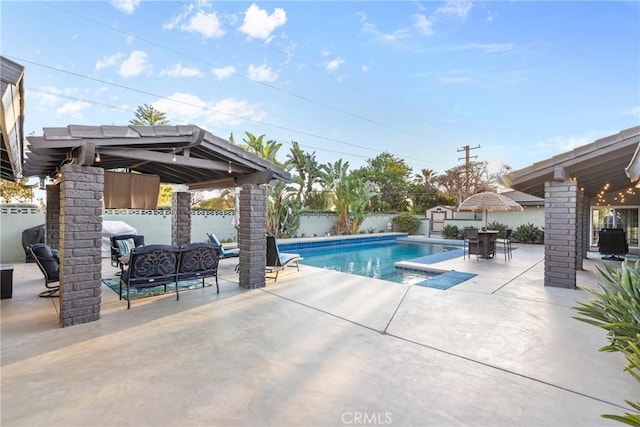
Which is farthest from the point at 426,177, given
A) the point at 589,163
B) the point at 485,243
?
the point at 589,163

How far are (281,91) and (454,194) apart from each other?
20217 mm

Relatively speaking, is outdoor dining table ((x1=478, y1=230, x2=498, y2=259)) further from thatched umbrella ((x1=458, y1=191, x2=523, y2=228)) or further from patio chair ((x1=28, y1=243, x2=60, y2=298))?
patio chair ((x1=28, y1=243, x2=60, y2=298))

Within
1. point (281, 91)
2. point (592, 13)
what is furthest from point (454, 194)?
point (592, 13)

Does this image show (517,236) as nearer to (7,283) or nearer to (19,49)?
(7,283)

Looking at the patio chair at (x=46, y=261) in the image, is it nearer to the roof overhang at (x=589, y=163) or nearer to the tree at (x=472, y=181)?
the roof overhang at (x=589, y=163)

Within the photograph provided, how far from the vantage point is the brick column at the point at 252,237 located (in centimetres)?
661

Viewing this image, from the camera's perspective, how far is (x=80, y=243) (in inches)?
179

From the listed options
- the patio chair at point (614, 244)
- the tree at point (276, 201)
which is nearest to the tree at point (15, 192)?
the tree at point (276, 201)

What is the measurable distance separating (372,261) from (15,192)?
18866mm

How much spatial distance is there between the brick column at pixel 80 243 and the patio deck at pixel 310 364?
31 cm

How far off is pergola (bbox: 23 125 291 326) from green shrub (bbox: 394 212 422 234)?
17.0m

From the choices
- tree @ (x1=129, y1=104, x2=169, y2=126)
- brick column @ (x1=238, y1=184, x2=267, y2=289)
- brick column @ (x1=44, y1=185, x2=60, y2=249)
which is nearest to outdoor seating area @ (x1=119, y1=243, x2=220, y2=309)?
brick column @ (x1=238, y1=184, x2=267, y2=289)

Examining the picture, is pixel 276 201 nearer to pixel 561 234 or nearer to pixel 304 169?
pixel 304 169

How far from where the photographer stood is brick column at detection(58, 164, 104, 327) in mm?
4418
